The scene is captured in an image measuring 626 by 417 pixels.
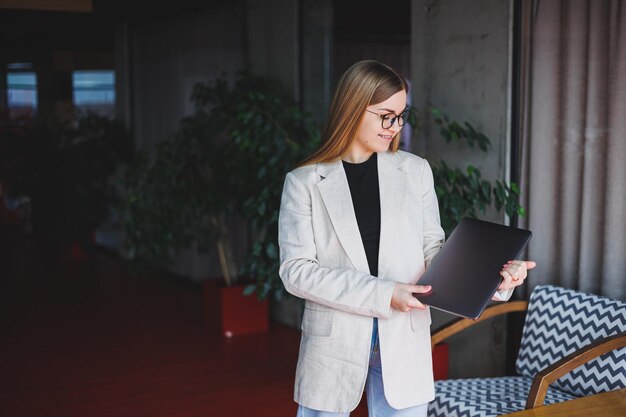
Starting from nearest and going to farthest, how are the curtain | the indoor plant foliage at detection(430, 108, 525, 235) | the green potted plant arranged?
the curtain < the indoor plant foliage at detection(430, 108, 525, 235) < the green potted plant

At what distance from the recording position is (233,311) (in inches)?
224

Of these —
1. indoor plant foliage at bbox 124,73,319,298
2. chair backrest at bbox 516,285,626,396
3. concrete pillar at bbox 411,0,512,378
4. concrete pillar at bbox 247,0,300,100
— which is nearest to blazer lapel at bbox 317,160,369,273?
chair backrest at bbox 516,285,626,396

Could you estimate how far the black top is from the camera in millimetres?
2205

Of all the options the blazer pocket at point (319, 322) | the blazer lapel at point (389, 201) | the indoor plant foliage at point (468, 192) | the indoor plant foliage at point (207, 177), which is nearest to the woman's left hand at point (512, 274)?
the blazer lapel at point (389, 201)

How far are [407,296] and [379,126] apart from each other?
47 centimetres

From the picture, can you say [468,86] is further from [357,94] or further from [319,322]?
[319,322]

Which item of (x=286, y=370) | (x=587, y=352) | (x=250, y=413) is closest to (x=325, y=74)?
(x=286, y=370)

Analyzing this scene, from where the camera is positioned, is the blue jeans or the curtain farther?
the curtain

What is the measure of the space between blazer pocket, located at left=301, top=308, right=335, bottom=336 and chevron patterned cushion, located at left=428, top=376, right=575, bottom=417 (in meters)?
1.10

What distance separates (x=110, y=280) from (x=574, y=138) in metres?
5.41

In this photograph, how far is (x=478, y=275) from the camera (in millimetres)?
2090

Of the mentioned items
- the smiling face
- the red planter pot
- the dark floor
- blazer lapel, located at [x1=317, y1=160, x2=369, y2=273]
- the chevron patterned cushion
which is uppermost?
the smiling face

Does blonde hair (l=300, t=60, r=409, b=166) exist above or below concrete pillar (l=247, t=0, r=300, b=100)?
below

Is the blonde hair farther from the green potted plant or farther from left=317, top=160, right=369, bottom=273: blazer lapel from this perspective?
the green potted plant
